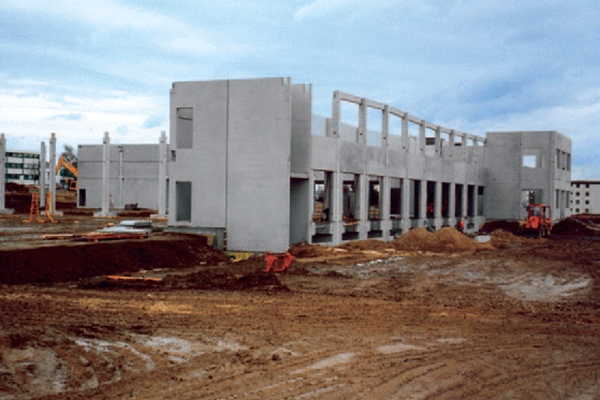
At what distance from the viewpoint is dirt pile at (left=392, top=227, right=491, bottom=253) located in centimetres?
3009

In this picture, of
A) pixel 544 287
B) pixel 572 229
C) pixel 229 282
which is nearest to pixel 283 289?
pixel 229 282

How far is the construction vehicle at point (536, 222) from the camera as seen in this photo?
40688 mm

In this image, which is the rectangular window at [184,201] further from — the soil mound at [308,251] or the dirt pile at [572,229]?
the dirt pile at [572,229]

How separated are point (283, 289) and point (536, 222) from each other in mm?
29587

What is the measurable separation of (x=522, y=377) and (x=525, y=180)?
45.5 metres

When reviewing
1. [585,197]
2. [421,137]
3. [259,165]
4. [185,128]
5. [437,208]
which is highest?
[421,137]

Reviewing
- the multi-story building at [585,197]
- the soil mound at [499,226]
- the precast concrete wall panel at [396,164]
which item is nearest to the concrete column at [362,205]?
the precast concrete wall panel at [396,164]

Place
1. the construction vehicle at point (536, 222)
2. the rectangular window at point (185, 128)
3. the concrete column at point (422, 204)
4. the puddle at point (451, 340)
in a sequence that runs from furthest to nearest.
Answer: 1. the construction vehicle at point (536, 222)
2. the concrete column at point (422, 204)
3. the rectangular window at point (185, 128)
4. the puddle at point (451, 340)

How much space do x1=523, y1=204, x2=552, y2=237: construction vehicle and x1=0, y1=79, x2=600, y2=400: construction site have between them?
0.55 feet

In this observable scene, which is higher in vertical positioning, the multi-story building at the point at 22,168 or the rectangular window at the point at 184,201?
the multi-story building at the point at 22,168

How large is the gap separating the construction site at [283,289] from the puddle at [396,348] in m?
0.06

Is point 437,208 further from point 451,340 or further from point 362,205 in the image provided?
point 451,340

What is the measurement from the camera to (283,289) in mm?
15398

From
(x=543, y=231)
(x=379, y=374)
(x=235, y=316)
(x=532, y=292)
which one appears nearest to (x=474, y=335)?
(x=379, y=374)
